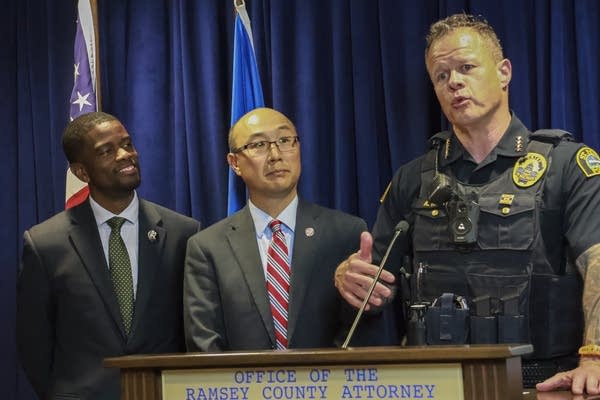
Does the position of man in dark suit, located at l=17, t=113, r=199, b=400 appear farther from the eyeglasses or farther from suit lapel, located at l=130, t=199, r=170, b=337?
the eyeglasses

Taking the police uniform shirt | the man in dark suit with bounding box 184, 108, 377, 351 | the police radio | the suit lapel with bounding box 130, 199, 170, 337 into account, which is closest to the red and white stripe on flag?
the suit lapel with bounding box 130, 199, 170, 337

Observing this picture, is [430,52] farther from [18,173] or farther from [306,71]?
[18,173]

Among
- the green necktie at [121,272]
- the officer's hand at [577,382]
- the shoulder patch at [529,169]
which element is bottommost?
the officer's hand at [577,382]

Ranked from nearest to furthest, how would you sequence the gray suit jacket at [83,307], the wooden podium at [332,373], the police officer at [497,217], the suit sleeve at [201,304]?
the wooden podium at [332,373], the police officer at [497,217], the suit sleeve at [201,304], the gray suit jacket at [83,307]

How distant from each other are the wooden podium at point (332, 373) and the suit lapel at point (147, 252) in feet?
4.54

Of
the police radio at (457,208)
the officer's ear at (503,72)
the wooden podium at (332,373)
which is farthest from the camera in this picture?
the officer's ear at (503,72)

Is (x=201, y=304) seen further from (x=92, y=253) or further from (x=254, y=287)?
(x=92, y=253)

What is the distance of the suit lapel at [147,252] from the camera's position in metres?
3.30

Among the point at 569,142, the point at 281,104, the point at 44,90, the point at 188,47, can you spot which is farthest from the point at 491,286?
the point at 44,90

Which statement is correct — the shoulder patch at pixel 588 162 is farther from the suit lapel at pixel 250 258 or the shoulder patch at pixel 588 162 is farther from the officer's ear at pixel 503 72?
the suit lapel at pixel 250 258

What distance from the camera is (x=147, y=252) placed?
11.1 feet

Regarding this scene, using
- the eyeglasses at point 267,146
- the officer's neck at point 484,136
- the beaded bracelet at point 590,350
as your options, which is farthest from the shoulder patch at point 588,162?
the eyeglasses at point 267,146

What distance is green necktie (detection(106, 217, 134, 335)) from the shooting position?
131 inches

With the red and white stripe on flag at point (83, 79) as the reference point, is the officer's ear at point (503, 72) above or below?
below
